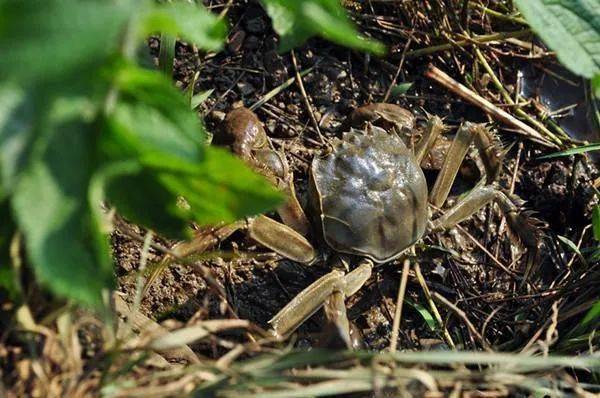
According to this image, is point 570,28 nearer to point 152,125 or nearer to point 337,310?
point 152,125

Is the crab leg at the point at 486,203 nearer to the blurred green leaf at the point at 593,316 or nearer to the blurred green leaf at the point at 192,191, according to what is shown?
the blurred green leaf at the point at 593,316

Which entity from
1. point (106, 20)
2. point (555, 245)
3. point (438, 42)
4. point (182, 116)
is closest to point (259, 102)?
point (438, 42)

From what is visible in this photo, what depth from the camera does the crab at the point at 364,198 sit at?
2707 mm

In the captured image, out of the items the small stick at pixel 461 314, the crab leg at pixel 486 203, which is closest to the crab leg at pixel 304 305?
the small stick at pixel 461 314

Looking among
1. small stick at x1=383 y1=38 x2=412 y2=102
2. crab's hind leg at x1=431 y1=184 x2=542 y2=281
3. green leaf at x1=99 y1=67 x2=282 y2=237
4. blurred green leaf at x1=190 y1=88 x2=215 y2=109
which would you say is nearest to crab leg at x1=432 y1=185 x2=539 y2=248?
crab's hind leg at x1=431 y1=184 x2=542 y2=281

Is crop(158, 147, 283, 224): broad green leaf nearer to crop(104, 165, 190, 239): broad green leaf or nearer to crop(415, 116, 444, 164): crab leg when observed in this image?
crop(104, 165, 190, 239): broad green leaf

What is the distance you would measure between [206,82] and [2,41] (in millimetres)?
1913

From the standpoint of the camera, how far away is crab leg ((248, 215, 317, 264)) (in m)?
2.65

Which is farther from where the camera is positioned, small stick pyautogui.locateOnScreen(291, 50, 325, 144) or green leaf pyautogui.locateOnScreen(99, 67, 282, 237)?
small stick pyautogui.locateOnScreen(291, 50, 325, 144)

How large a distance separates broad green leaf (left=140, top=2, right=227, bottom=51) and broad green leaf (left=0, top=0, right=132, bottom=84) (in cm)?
16

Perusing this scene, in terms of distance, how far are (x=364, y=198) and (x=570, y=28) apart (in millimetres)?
1248

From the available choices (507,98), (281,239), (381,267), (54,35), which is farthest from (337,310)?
(54,35)

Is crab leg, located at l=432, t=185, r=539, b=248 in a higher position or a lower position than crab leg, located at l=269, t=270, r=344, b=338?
higher

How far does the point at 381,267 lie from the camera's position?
9.76 ft
